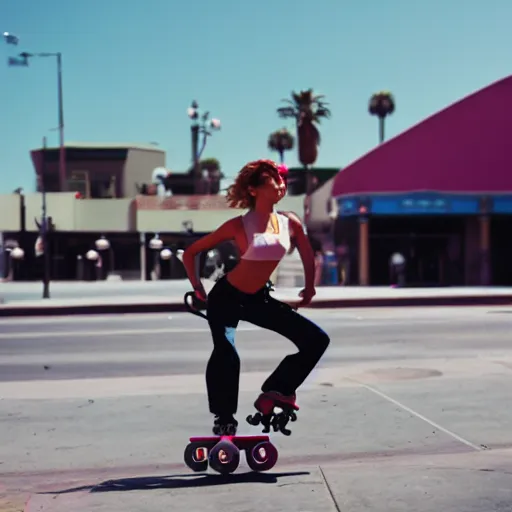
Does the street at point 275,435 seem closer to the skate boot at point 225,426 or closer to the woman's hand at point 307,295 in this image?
the skate boot at point 225,426

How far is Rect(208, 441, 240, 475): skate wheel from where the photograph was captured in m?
5.06

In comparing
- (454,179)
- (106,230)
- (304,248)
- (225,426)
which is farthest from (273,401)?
(106,230)

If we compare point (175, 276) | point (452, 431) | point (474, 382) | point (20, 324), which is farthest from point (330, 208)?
point (452, 431)

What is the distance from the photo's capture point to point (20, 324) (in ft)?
62.6

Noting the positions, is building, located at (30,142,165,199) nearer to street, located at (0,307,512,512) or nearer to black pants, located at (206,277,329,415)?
street, located at (0,307,512,512)

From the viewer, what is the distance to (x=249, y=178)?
5320 millimetres

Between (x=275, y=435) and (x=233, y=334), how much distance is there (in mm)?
1744

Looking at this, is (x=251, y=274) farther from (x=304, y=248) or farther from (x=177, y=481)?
(x=177, y=481)

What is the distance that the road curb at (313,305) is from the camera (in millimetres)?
22500

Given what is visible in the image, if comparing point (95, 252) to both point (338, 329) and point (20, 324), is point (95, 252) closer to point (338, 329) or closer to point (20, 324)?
point (20, 324)

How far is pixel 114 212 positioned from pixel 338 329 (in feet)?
108

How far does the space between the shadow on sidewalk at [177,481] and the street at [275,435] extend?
0.04 ft

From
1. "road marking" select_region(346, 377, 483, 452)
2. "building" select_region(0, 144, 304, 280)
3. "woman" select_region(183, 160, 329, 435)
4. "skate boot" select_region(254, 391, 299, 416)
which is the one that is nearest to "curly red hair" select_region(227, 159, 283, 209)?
"woman" select_region(183, 160, 329, 435)

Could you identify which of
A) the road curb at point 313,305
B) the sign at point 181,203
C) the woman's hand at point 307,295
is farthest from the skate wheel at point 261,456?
the sign at point 181,203
